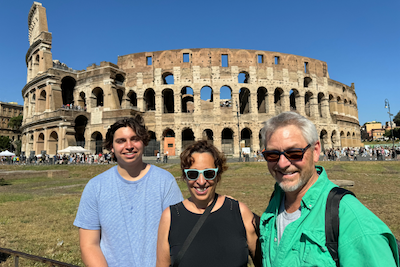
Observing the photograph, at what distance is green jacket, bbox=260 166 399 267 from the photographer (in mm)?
1129

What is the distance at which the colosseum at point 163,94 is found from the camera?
99.7 feet

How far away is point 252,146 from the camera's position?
3123 cm

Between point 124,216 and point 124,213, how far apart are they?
0.03 metres

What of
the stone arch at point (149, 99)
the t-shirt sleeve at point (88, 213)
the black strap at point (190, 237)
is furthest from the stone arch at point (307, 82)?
the t-shirt sleeve at point (88, 213)

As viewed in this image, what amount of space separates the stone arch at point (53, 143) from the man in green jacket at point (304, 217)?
34600mm

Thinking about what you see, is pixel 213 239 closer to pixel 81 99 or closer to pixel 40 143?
pixel 81 99

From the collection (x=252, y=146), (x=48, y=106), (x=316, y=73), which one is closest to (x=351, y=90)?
(x=316, y=73)

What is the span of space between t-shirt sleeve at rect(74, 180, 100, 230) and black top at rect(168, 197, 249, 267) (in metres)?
0.70

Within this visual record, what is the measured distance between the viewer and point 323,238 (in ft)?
4.31

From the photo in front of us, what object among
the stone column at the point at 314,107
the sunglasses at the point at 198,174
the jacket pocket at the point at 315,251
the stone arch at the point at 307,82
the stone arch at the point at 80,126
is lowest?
the jacket pocket at the point at 315,251

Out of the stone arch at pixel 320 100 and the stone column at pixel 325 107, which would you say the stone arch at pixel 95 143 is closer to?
the stone column at pixel 325 107

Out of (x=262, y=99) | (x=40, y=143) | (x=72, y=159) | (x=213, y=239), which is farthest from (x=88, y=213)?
(x=40, y=143)

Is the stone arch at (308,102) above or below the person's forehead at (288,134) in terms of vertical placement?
above

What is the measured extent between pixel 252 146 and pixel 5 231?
1113 inches
